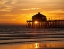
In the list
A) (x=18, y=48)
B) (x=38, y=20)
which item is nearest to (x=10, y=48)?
(x=18, y=48)

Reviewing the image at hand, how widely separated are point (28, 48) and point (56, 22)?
3721 inches

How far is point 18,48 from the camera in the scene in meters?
22.4

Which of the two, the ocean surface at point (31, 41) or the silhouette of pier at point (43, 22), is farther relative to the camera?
the silhouette of pier at point (43, 22)

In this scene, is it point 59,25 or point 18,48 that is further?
point 59,25

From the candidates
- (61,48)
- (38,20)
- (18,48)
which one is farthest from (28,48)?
(38,20)

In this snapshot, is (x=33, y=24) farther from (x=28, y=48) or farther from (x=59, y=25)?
(x=28, y=48)

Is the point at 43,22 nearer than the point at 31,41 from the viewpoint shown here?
No

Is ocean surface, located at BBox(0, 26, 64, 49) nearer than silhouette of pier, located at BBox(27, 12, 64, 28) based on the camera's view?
Yes

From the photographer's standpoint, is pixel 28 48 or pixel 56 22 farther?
pixel 56 22

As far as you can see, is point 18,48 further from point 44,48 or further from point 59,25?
point 59,25

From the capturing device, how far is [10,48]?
2245 cm

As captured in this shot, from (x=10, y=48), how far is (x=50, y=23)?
94.3 meters

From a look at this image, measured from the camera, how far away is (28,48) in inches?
877

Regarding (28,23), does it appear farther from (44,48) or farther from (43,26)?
(44,48)
